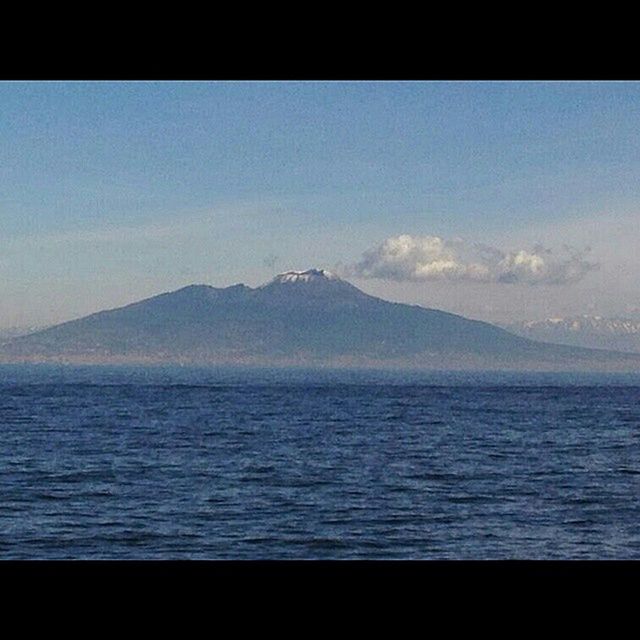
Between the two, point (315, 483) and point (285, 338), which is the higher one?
point (285, 338)

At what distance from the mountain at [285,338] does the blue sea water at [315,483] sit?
123m

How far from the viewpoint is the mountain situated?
573 feet

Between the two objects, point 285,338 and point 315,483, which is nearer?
point 315,483

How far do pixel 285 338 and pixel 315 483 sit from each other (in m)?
156

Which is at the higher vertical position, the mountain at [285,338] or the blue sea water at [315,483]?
the mountain at [285,338]

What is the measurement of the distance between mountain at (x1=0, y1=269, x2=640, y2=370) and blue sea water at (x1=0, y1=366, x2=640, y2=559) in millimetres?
123447

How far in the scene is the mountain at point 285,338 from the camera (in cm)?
17462

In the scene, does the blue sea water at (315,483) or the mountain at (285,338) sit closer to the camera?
the blue sea water at (315,483)

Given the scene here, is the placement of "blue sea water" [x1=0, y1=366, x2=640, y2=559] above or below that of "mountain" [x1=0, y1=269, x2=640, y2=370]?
below

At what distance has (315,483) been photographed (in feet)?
76.0

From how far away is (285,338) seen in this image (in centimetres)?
17938

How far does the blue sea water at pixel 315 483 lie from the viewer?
46.2 ft
